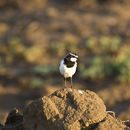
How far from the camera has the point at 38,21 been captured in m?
20.9

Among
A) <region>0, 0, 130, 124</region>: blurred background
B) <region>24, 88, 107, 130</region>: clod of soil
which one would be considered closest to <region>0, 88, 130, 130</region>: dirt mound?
<region>24, 88, 107, 130</region>: clod of soil

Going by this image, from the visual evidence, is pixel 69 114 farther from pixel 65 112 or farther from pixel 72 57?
pixel 72 57

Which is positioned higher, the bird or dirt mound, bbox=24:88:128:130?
the bird

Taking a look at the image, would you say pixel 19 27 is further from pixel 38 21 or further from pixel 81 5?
pixel 81 5

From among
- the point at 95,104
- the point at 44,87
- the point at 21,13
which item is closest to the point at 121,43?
the point at 44,87

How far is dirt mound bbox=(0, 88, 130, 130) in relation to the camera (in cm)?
550

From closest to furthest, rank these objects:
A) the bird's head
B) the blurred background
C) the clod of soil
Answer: the clod of soil < the bird's head < the blurred background

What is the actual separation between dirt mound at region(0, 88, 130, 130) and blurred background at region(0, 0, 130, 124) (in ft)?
17.1

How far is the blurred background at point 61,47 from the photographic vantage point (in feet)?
44.4

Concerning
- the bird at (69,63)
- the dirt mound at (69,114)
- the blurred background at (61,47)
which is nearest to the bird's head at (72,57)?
the bird at (69,63)

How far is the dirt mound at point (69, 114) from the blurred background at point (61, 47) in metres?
5.22

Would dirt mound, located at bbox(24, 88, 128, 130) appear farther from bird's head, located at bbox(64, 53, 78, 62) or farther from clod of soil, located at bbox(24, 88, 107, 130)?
bird's head, located at bbox(64, 53, 78, 62)

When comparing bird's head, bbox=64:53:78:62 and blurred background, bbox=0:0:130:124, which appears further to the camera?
blurred background, bbox=0:0:130:124

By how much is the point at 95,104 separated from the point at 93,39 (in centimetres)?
1253
